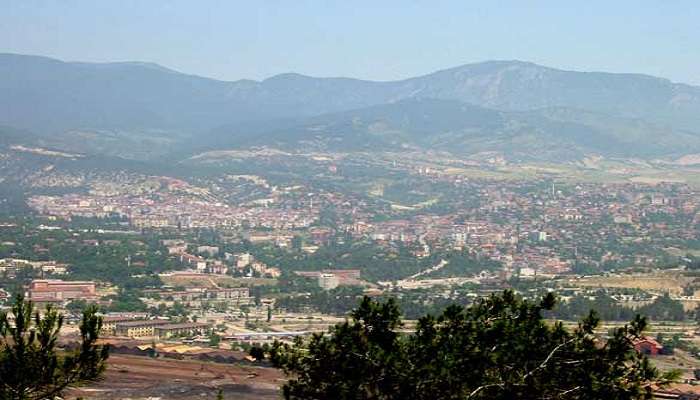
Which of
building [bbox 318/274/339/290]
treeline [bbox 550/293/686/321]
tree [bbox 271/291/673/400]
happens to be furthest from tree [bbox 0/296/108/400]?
building [bbox 318/274/339/290]

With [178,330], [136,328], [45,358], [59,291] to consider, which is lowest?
[178,330]

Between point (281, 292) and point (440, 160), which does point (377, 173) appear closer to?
point (440, 160)

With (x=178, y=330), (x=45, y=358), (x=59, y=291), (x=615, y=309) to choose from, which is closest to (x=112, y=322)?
(x=178, y=330)

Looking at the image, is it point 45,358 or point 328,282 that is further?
point 328,282

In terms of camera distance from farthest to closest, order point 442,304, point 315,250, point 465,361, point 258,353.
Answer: point 315,250 → point 442,304 → point 258,353 → point 465,361

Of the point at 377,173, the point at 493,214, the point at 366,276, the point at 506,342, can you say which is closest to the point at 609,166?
the point at 377,173

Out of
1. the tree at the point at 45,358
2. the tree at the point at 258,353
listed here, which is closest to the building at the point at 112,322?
the tree at the point at 45,358

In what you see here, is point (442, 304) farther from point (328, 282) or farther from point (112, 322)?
point (112, 322)
